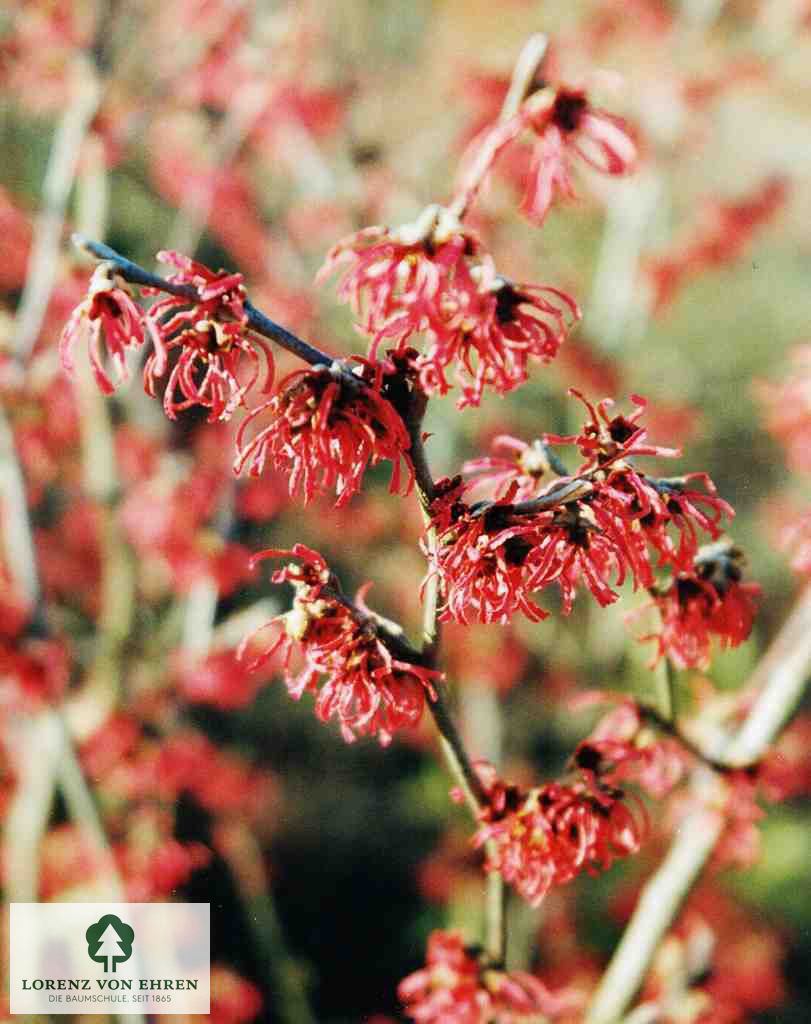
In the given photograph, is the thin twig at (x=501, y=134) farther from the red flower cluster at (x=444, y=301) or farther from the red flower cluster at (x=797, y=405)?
the red flower cluster at (x=797, y=405)

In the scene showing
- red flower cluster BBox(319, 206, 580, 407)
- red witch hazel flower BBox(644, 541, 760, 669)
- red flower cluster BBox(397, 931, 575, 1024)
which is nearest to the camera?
red flower cluster BBox(319, 206, 580, 407)

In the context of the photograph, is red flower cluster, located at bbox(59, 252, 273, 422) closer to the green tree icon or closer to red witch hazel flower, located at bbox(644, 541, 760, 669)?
red witch hazel flower, located at bbox(644, 541, 760, 669)

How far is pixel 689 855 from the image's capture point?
7.70ft

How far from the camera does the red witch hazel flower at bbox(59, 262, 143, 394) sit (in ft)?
3.94

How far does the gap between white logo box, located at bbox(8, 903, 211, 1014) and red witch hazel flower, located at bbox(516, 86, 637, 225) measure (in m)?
2.50

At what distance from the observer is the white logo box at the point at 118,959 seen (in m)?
2.66

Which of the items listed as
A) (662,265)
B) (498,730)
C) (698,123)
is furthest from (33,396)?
(698,123)

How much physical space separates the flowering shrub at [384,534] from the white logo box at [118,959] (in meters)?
0.21

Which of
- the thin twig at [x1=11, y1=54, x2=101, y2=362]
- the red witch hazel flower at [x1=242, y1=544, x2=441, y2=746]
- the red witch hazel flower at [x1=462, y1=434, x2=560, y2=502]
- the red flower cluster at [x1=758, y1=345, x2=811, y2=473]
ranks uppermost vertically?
the thin twig at [x1=11, y1=54, x2=101, y2=362]

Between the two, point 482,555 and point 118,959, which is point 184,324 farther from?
point 118,959

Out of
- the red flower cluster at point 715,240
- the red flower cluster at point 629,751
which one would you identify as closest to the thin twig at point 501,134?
the red flower cluster at point 629,751

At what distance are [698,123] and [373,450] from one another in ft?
21.5

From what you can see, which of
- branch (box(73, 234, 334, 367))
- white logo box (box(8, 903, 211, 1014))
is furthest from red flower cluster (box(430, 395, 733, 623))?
white logo box (box(8, 903, 211, 1014))

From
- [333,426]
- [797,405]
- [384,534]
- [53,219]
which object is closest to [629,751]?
[333,426]
